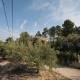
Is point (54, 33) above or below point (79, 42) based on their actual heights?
above

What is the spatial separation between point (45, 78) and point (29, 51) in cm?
452

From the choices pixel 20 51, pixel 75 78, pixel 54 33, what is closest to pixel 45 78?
pixel 75 78

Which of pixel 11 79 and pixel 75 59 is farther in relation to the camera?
pixel 75 59

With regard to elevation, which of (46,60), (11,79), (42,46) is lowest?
(11,79)

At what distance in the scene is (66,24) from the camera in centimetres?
5444

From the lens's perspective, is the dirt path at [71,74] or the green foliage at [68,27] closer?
→ the dirt path at [71,74]

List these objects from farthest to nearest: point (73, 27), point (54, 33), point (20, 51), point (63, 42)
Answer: point (54, 33), point (73, 27), point (63, 42), point (20, 51)

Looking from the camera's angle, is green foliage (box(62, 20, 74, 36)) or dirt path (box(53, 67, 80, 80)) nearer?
dirt path (box(53, 67, 80, 80))

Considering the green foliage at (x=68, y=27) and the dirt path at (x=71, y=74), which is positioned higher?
the green foliage at (x=68, y=27)

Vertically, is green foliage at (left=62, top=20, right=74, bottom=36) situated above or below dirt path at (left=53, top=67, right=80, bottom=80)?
above

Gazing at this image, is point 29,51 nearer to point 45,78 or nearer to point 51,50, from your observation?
point 51,50

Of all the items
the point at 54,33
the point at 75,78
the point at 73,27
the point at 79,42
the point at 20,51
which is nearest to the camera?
the point at 75,78

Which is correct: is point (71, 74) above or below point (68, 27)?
below

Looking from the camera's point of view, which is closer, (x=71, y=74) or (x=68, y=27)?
(x=71, y=74)
